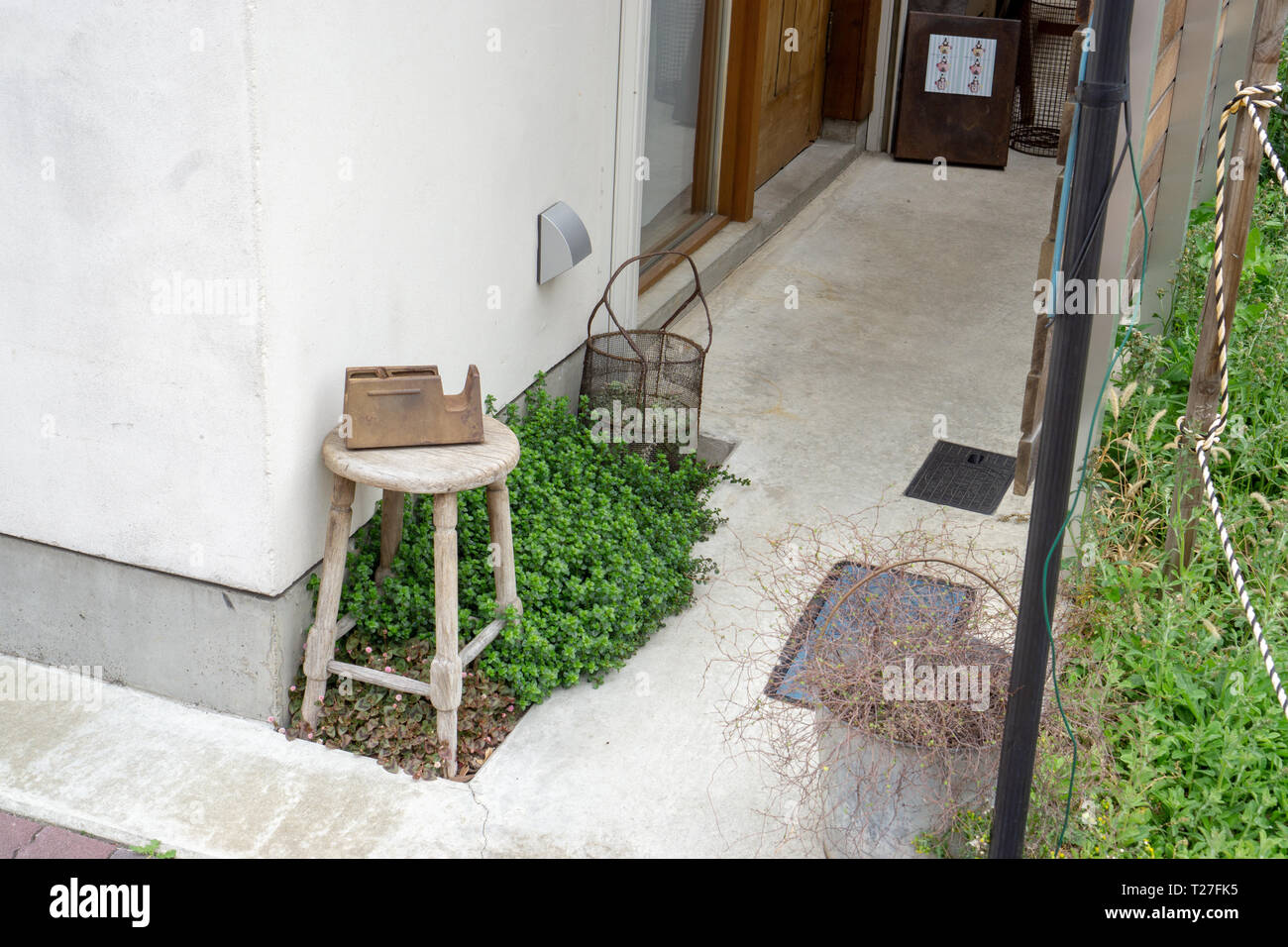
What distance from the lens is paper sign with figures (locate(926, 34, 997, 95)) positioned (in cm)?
852

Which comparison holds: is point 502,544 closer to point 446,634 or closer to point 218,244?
point 446,634

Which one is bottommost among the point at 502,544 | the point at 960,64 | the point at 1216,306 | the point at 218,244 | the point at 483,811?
the point at 483,811

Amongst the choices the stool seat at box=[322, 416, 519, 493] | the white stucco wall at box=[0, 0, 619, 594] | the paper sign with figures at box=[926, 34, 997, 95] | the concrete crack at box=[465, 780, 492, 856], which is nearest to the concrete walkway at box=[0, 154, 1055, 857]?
the concrete crack at box=[465, 780, 492, 856]

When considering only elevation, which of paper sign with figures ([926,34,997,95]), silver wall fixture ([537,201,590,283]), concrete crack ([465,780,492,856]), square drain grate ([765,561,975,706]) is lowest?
concrete crack ([465,780,492,856])

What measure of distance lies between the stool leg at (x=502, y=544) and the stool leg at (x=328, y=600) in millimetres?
426

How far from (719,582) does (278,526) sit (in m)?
1.60

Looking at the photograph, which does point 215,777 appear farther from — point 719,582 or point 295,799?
point 719,582

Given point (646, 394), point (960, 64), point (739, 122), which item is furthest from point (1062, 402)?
point (960, 64)

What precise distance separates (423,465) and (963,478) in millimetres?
2517

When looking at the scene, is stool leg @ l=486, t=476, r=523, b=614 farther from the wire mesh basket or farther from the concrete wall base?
the wire mesh basket

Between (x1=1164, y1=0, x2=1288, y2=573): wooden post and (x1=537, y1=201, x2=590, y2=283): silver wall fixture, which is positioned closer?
(x1=1164, y1=0, x2=1288, y2=573): wooden post

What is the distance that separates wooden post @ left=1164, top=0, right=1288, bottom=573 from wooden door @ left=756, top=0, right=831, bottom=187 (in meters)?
3.43

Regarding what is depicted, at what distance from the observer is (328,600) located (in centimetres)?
368

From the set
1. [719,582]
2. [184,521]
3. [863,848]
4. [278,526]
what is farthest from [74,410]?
[863,848]
